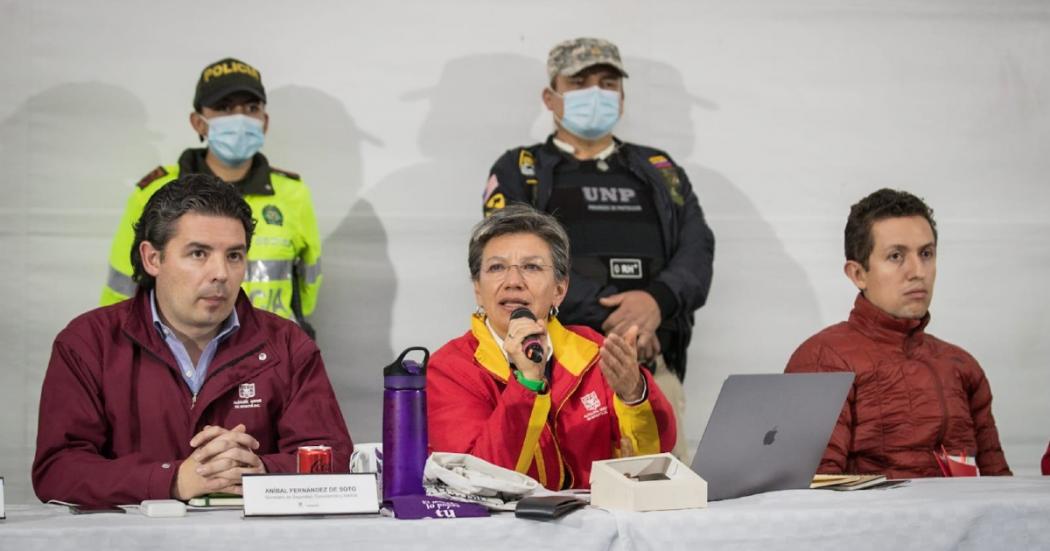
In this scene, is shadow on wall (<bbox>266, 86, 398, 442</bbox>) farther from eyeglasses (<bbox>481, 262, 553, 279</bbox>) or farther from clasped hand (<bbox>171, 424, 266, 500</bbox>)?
clasped hand (<bbox>171, 424, 266, 500</bbox>)

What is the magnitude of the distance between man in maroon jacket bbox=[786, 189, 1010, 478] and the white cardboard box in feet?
3.40

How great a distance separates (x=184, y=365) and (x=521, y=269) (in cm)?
80

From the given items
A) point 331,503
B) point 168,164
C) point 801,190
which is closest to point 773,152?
point 801,190

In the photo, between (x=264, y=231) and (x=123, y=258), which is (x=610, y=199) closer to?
(x=264, y=231)

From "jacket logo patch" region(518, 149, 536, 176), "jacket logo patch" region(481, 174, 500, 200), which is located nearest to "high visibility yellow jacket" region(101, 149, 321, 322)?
"jacket logo patch" region(481, 174, 500, 200)

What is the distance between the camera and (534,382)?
2.59 metres

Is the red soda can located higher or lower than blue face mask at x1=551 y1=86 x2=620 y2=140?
lower

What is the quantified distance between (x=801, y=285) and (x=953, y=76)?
3.39 ft

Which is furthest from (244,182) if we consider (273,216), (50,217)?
(50,217)

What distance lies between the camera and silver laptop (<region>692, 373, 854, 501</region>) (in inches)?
89.2

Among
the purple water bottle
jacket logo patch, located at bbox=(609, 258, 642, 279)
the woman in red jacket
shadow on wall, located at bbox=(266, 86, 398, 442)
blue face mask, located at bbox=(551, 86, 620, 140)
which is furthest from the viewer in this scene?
shadow on wall, located at bbox=(266, 86, 398, 442)

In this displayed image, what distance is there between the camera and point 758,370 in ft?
15.9

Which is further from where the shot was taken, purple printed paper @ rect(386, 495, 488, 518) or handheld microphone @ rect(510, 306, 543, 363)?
handheld microphone @ rect(510, 306, 543, 363)

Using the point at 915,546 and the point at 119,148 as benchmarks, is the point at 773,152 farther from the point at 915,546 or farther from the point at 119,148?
the point at 915,546
